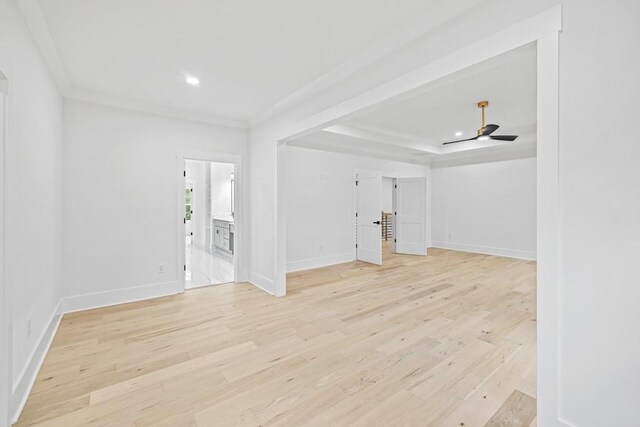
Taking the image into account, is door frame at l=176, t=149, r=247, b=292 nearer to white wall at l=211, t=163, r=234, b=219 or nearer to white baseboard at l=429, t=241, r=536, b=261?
white wall at l=211, t=163, r=234, b=219

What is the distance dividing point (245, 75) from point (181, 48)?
2.21 feet

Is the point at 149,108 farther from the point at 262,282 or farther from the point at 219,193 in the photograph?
the point at 219,193

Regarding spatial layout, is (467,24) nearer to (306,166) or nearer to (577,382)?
(577,382)

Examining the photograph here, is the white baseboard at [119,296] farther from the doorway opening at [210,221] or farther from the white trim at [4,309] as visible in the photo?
the white trim at [4,309]

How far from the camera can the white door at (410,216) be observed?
7.31m

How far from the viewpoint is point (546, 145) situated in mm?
1510

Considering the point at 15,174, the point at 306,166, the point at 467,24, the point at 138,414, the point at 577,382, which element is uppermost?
the point at 467,24

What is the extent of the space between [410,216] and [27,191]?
7.14 meters

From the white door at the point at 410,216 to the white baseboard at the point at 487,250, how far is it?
49.0 inches

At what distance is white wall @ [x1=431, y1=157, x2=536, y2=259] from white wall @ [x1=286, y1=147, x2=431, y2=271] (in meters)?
2.77

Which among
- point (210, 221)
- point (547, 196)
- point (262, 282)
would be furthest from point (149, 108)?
point (210, 221)

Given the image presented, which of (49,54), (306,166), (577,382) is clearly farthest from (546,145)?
(306,166)

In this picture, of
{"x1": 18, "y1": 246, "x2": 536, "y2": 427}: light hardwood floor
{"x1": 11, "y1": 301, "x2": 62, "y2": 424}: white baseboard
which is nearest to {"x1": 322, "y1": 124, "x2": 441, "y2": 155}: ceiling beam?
{"x1": 18, "y1": 246, "x2": 536, "y2": 427}: light hardwood floor

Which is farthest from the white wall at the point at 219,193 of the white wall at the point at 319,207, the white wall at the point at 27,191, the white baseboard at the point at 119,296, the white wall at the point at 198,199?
the white wall at the point at 27,191
